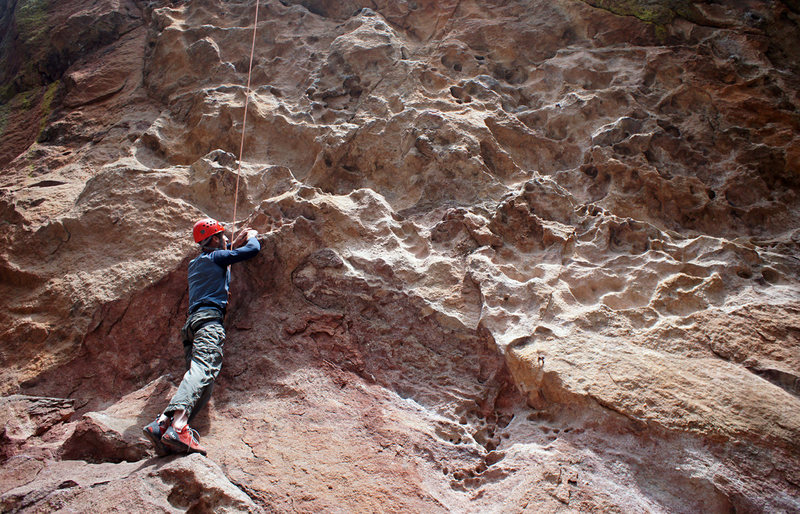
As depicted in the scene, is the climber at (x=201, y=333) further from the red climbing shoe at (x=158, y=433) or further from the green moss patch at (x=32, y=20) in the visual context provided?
the green moss patch at (x=32, y=20)

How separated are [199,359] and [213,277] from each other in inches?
27.9

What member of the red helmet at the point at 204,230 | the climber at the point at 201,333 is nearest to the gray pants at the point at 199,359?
the climber at the point at 201,333

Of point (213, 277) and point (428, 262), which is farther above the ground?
point (428, 262)

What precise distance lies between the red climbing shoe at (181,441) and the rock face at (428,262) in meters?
0.12

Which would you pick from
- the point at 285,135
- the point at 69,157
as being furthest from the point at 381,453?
the point at 69,157

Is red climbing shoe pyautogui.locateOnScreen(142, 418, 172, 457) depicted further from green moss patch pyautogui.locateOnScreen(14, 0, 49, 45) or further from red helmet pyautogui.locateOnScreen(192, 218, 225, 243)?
green moss patch pyautogui.locateOnScreen(14, 0, 49, 45)

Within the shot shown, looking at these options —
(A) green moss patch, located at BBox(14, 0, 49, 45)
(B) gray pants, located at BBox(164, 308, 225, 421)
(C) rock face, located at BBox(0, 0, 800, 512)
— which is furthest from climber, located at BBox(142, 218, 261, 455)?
(A) green moss patch, located at BBox(14, 0, 49, 45)

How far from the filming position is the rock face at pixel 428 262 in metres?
3.20

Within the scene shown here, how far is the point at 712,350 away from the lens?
3584 millimetres

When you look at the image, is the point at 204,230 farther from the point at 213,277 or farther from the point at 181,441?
the point at 181,441

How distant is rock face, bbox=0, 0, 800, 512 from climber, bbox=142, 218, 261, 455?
0.17m

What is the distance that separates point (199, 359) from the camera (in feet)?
12.3

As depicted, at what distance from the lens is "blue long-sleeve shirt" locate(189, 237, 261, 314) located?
162 inches

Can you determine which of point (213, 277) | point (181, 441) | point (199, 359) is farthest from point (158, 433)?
point (213, 277)
